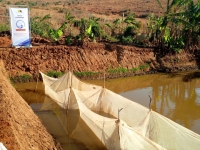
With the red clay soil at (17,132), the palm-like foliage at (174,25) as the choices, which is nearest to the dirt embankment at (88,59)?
the palm-like foliage at (174,25)

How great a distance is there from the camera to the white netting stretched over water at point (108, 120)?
6.55 meters

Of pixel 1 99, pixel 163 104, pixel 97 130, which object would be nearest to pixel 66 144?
pixel 97 130

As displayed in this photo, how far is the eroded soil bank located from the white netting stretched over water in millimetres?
2531

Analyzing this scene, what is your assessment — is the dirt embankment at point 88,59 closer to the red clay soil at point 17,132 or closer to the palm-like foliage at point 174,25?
the palm-like foliage at point 174,25

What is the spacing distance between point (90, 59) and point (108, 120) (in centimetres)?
833

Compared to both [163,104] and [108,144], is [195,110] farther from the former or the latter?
[108,144]

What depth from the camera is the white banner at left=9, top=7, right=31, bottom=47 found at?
13.4 m

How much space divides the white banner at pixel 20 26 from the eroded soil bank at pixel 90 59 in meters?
0.43

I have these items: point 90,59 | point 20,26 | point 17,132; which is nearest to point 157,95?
point 90,59

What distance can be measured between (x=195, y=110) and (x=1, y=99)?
26.9ft

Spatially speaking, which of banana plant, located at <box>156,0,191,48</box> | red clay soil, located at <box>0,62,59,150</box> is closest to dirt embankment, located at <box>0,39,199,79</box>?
banana plant, located at <box>156,0,191,48</box>

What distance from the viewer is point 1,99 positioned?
22.9ft

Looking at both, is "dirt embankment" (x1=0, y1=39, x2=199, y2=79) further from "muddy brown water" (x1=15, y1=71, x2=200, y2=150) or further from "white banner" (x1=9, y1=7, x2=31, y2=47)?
"muddy brown water" (x1=15, y1=71, x2=200, y2=150)

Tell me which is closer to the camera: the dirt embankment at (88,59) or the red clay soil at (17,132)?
the red clay soil at (17,132)
